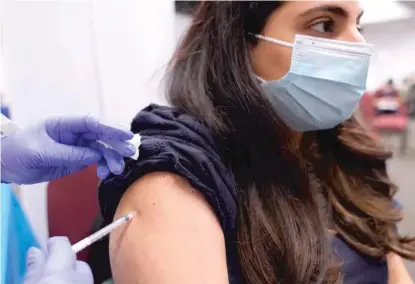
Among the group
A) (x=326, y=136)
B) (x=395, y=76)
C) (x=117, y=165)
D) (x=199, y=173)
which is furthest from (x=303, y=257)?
(x=395, y=76)

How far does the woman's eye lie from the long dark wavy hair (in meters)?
0.10

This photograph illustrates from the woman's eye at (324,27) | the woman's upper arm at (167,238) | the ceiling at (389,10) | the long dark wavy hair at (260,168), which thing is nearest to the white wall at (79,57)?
the long dark wavy hair at (260,168)

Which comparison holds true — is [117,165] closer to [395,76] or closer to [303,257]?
[303,257]

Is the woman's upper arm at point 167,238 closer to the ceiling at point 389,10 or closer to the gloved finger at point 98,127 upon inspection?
the gloved finger at point 98,127

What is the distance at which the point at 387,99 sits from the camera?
2.84 m

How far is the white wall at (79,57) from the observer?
1563 millimetres

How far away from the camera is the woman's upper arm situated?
73cm

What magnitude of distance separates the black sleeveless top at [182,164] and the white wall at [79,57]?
677 millimetres

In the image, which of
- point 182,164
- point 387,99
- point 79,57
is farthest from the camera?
point 387,99

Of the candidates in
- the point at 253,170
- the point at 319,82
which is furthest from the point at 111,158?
the point at 319,82

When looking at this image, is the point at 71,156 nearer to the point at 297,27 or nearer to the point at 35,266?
the point at 35,266

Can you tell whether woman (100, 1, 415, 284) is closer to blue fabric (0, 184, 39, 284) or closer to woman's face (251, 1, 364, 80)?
woman's face (251, 1, 364, 80)

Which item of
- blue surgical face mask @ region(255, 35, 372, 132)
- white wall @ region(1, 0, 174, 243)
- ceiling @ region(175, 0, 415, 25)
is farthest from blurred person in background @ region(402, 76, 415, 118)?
blue surgical face mask @ region(255, 35, 372, 132)

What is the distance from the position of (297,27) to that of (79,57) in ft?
3.19
